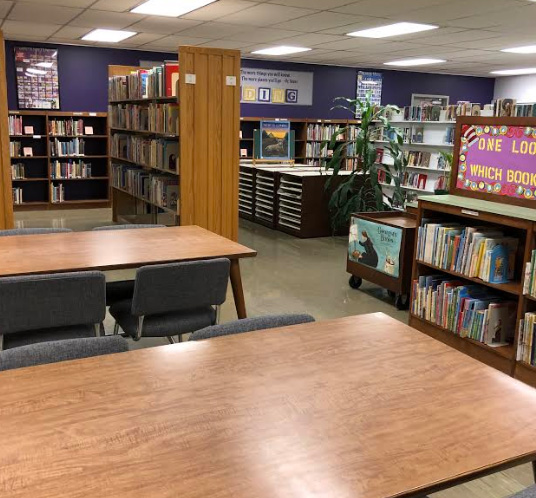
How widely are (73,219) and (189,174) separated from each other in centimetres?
380

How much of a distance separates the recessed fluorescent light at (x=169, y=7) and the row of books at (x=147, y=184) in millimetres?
1850

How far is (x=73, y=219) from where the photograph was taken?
884cm

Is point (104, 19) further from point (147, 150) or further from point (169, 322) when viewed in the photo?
point (169, 322)

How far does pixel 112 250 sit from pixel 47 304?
0.68 meters

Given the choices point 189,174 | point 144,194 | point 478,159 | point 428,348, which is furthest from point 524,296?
point 144,194

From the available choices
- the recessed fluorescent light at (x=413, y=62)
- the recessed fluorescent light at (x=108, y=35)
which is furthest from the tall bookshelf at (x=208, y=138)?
the recessed fluorescent light at (x=413, y=62)

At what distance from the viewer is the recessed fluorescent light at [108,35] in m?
8.14

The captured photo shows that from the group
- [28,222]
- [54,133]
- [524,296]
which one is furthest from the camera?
[54,133]

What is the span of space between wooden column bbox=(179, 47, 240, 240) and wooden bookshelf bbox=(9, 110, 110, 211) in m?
4.66

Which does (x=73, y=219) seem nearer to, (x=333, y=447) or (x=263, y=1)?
(x=263, y=1)

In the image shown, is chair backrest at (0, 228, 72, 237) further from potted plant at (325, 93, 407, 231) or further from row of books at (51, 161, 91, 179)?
row of books at (51, 161, 91, 179)

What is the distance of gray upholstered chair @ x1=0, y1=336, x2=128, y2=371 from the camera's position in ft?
6.00

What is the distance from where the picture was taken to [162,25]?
24.7ft

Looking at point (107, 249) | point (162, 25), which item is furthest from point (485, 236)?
point (162, 25)
